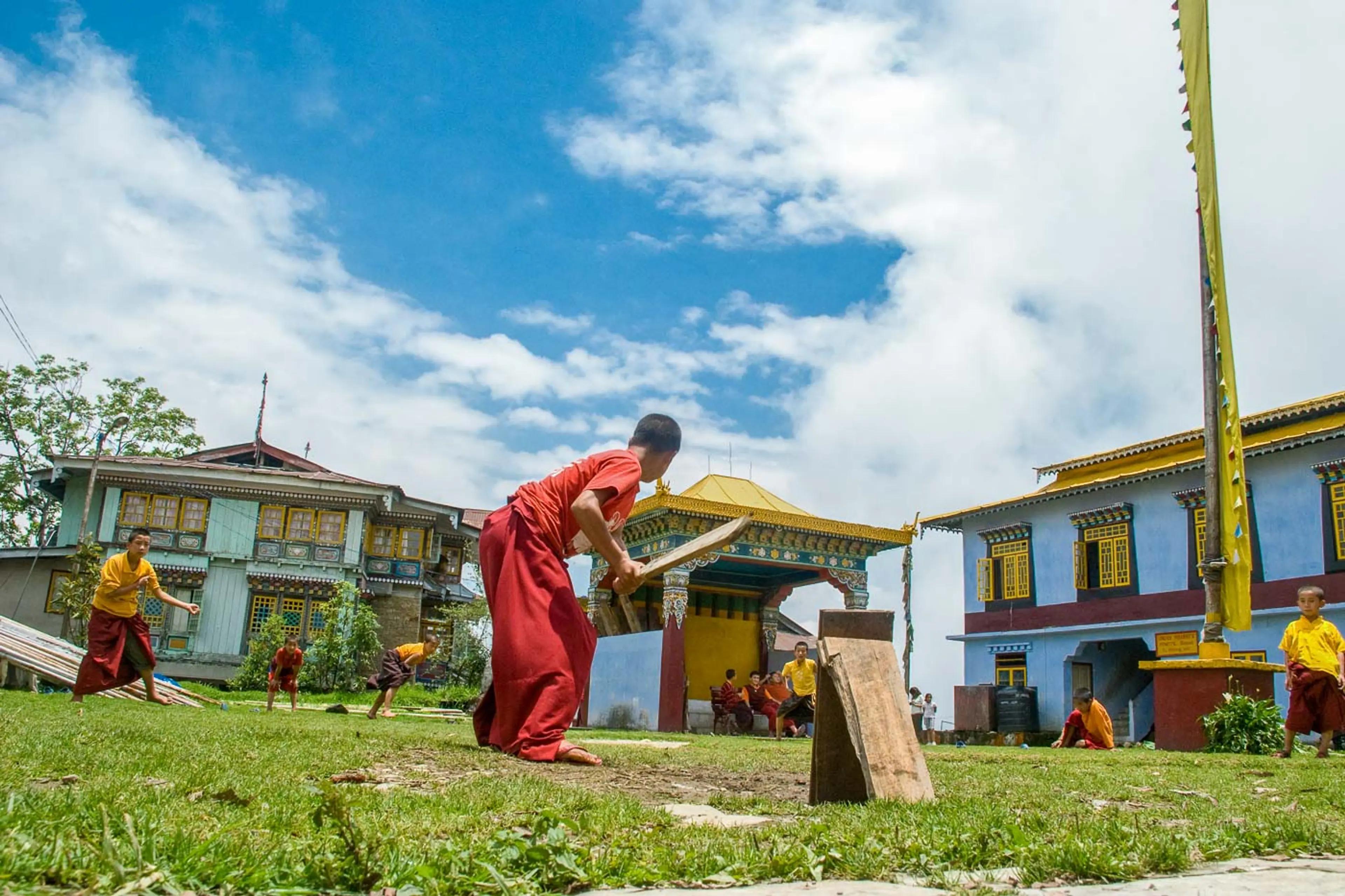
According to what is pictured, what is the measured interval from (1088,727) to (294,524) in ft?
83.5

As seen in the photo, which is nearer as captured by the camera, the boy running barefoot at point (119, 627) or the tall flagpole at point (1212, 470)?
the boy running barefoot at point (119, 627)

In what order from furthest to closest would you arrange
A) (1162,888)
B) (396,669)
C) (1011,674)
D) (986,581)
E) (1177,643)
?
(986,581)
(1011,674)
(1177,643)
(396,669)
(1162,888)

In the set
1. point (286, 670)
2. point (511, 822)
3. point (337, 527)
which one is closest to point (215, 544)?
point (337, 527)

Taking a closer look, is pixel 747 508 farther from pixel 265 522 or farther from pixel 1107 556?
pixel 265 522

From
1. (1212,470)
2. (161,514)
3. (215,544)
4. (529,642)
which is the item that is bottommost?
(529,642)

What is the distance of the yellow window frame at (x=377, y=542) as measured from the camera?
33.1 metres

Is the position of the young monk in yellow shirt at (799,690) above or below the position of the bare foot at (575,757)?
above

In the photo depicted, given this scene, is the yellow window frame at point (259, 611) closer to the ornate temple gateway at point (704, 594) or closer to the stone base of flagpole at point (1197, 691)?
the ornate temple gateway at point (704, 594)

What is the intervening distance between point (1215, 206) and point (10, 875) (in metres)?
12.9

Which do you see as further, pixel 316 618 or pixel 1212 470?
pixel 316 618

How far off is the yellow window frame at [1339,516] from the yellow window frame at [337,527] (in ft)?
82.9

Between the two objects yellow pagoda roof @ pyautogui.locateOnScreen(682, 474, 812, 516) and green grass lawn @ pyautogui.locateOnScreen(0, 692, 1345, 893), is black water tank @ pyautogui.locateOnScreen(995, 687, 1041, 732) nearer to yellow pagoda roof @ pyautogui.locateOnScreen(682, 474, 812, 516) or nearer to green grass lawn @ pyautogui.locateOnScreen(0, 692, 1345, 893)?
yellow pagoda roof @ pyautogui.locateOnScreen(682, 474, 812, 516)

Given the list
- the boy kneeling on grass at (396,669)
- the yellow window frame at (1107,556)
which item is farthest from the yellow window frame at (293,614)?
the yellow window frame at (1107,556)

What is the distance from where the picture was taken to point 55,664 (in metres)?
13.0
